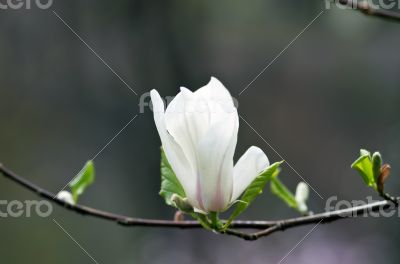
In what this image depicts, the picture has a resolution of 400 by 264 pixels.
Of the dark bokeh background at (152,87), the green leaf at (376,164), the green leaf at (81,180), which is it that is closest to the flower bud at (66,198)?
the green leaf at (81,180)

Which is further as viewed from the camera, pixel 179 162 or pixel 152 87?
pixel 152 87

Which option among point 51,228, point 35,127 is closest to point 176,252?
point 51,228

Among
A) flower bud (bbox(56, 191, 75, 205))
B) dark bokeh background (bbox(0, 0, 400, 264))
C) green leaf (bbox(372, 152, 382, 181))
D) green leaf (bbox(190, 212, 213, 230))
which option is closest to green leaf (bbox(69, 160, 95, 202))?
flower bud (bbox(56, 191, 75, 205))

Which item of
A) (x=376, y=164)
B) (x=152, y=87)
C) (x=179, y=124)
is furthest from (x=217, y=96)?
(x=152, y=87)

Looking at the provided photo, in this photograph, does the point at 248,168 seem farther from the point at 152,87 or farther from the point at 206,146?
the point at 152,87

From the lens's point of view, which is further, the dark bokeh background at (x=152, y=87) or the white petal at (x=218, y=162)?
the dark bokeh background at (x=152, y=87)

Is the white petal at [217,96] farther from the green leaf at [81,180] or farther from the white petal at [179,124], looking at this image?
the green leaf at [81,180]

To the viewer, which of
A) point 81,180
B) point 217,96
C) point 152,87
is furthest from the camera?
point 152,87

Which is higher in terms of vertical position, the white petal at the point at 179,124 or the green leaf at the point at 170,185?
the white petal at the point at 179,124
